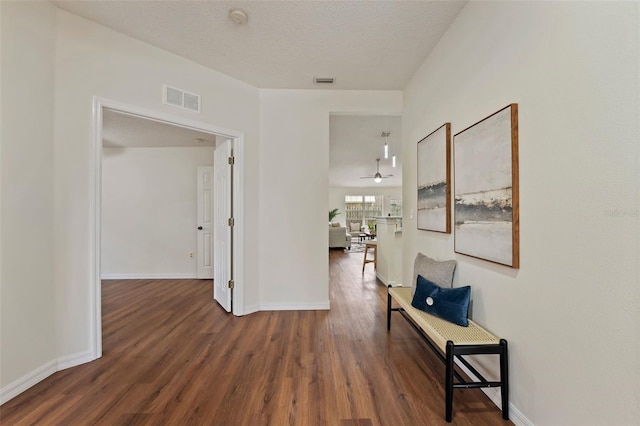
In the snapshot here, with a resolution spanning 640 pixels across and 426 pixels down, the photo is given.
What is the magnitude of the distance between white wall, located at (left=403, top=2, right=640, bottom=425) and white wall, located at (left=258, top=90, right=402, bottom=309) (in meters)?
1.84

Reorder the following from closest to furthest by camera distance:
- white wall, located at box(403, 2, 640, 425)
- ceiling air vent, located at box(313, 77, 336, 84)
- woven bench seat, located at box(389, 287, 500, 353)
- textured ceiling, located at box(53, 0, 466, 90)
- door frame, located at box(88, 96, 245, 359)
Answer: white wall, located at box(403, 2, 640, 425)
woven bench seat, located at box(389, 287, 500, 353)
textured ceiling, located at box(53, 0, 466, 90)
door frame, located at box(88, 96, 245, 359)
ceiling air vent, located at box(313, 77, 336, 84)

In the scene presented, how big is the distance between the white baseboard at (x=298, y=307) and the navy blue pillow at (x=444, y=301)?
4.47 ft

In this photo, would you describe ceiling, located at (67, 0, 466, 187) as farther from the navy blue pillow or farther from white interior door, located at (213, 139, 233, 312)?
the navy blue pillow

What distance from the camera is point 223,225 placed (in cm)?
318

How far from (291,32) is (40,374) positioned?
3128 mm

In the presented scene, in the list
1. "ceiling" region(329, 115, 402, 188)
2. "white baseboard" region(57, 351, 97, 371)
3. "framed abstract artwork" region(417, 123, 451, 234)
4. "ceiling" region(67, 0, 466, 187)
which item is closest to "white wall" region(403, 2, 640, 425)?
"framed abstract artwork" region(417, 123, 451, 234)

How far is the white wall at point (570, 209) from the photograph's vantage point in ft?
3.06

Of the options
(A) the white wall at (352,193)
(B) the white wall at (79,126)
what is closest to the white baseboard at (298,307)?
(B) the white wall at (79,126)

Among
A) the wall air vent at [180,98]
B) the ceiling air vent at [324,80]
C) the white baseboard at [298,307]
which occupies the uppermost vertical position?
the ceiling air vent at [324,80]

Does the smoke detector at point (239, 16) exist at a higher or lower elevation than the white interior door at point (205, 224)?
→ higher

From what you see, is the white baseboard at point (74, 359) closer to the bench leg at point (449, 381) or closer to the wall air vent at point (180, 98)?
the wall air vent at point (180, 98)

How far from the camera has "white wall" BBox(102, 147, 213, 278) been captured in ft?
15.3

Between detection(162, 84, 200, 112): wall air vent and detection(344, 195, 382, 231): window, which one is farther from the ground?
detection(162, 84, 200, 112): wall air vent

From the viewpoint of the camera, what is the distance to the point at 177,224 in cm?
470
